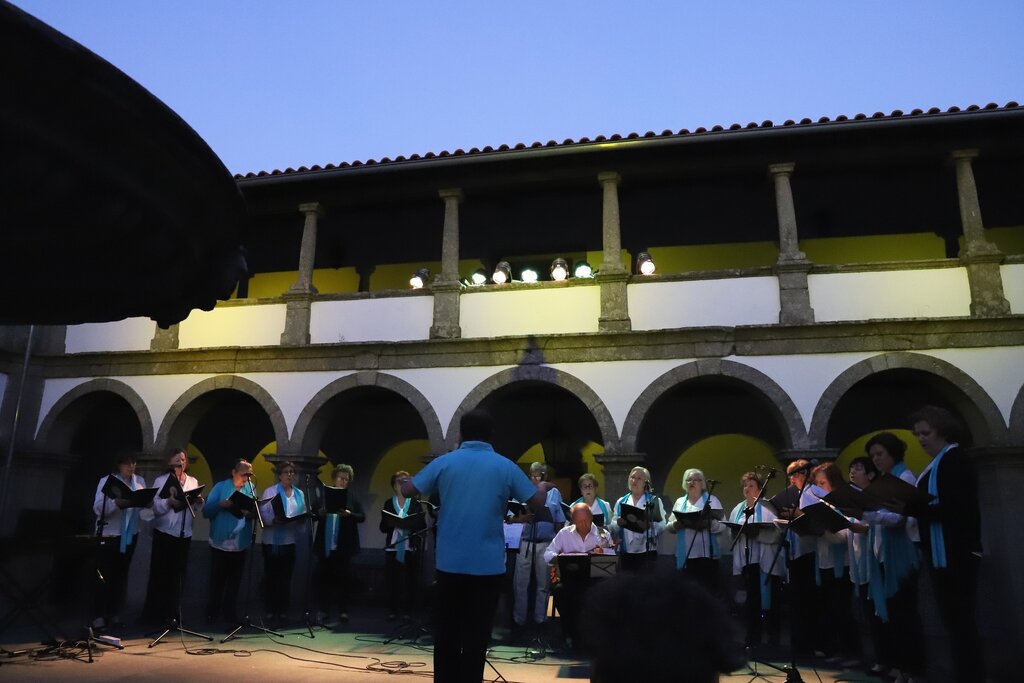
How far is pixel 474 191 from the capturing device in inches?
478

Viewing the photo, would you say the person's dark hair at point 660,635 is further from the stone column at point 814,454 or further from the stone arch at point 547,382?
the stone arch at point 547,382

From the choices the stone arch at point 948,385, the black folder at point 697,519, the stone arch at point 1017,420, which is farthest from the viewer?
the stone arch at point 948,385

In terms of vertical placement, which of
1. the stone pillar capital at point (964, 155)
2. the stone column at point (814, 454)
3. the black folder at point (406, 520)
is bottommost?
the black folder at point (406, 520)

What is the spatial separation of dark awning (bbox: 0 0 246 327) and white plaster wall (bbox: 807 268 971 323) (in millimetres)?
9001

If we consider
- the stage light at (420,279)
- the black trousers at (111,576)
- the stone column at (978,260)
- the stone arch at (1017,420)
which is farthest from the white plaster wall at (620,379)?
the black trousers at (111,576)

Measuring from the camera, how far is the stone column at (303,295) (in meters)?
12.1

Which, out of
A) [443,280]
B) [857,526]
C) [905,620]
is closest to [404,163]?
[443,280]

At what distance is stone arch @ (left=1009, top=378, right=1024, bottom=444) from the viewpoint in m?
9.36

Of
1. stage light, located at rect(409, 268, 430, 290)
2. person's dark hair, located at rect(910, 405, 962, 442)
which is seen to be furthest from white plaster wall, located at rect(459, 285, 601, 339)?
person's dark hair, located at rect(910, 405, 962, 442)

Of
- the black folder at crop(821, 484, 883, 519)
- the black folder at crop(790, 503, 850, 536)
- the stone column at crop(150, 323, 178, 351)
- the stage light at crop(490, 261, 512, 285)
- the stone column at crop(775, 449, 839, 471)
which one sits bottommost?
the black folder at crop(790, 503, 850, 536)

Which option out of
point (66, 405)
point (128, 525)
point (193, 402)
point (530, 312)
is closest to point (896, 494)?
point (530, 312)

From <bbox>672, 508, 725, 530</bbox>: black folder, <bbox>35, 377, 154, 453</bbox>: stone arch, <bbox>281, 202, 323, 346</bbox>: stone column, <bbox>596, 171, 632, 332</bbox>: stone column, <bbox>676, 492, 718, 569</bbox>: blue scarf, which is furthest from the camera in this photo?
<bbox>35, 377, 154, 453</bbox>: stone arch

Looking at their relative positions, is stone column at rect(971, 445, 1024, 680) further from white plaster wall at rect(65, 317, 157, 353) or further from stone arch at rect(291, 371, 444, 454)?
white plaster wall at rect(65, 317, 157, 353)

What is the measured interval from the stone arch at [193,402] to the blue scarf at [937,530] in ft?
29.7
